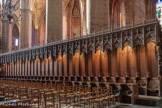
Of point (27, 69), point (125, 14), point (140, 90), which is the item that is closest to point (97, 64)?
point (140, 90)

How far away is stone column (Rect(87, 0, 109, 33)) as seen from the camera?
15.1 meters

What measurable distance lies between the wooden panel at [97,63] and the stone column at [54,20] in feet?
21.6

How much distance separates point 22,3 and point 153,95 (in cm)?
2380

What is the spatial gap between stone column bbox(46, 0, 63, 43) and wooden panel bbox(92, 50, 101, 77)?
6.57 meters

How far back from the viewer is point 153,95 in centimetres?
1002

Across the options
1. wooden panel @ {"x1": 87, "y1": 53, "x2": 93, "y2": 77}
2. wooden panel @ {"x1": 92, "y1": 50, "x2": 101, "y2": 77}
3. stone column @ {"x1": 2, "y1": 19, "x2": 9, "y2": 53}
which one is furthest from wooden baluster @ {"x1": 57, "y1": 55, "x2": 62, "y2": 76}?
stone column @ {"x1": 2, "y1": 19, "x2": 9, "y2": 53}

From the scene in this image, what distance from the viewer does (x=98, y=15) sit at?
15219 mm

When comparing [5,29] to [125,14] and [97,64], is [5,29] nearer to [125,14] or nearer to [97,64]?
[125,14]

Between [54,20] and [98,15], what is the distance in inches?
239

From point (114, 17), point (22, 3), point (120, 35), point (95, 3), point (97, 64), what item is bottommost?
point (97, 64)

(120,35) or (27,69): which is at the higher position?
(120,35)

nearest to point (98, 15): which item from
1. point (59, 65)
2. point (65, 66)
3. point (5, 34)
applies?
point (65, 66)

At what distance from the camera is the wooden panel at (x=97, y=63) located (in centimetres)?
1370

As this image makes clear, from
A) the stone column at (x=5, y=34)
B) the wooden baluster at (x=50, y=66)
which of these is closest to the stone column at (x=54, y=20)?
the wooden baluster at (x=50, y=66)
